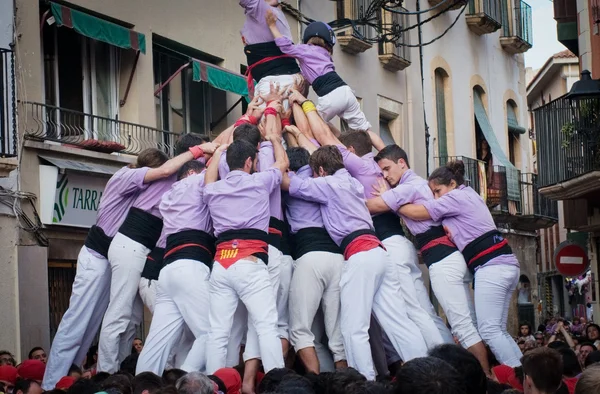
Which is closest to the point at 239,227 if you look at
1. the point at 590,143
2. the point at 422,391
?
the point at 422,391

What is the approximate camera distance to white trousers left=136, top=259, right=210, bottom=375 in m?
9.98

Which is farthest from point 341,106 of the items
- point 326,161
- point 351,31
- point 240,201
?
point 351,31

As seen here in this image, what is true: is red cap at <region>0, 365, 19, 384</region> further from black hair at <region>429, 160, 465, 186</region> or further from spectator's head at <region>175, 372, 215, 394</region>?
black hair at <region>429, 160, 465, 186</region>

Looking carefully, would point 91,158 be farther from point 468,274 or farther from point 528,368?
point 528,368

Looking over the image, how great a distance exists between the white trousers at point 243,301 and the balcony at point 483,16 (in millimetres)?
22220

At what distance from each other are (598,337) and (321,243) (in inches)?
248

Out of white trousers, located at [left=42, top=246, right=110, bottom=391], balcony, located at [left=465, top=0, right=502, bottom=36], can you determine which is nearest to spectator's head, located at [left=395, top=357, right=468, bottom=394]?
white trousers, located at [left=42, top=246, right=110, bottom=391]

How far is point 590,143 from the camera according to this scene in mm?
18578

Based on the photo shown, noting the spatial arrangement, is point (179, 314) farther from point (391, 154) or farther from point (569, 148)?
point (569, 148)

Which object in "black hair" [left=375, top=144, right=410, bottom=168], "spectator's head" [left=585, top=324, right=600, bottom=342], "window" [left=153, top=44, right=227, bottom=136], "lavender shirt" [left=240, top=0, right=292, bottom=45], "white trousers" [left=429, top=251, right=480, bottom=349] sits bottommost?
"spectator's head" [left=585, top=324, right=600, bottom=342]

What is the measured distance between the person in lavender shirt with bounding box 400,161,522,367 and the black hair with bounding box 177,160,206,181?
1.80 m

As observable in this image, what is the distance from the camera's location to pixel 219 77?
20609mm

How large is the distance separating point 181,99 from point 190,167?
10.4 meters

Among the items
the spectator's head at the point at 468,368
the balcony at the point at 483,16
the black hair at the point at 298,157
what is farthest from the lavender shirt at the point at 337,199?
the balcony at the point at 483,16
